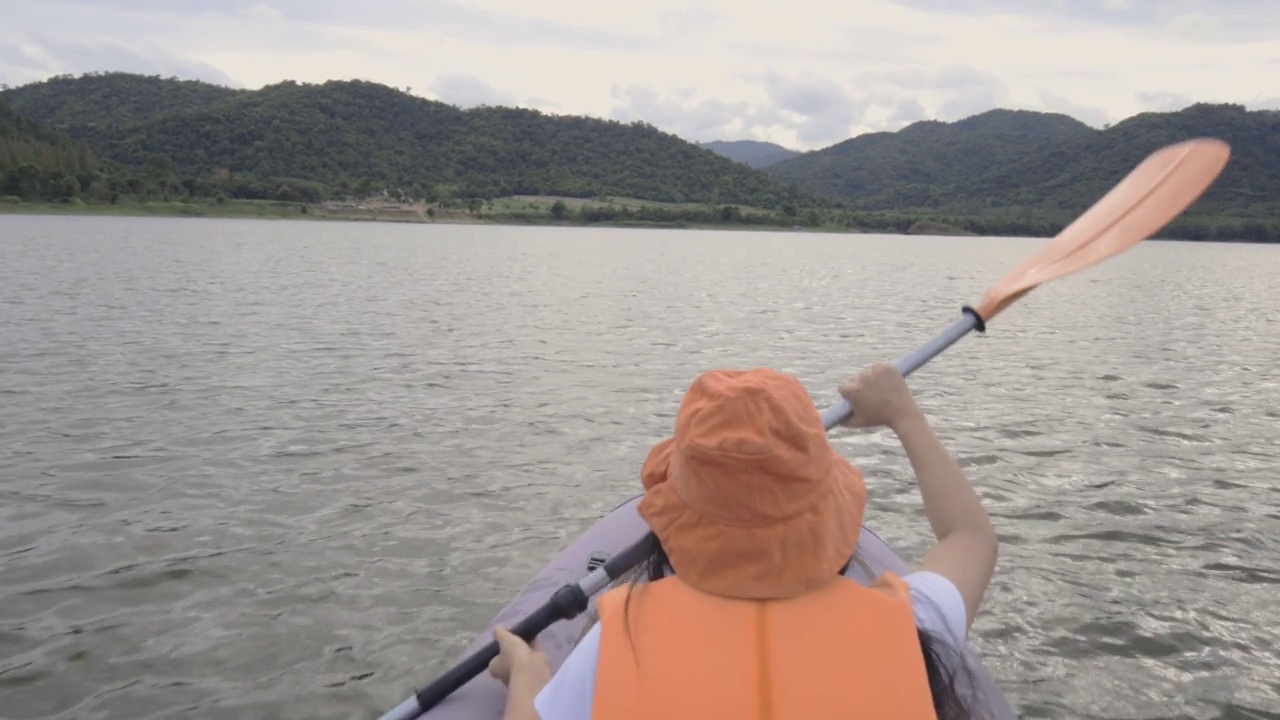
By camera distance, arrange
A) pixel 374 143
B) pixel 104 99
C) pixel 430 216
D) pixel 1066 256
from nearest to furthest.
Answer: pixel 1066 256 < pixel 430 216 < pixel 374 143 < pixel 104 99

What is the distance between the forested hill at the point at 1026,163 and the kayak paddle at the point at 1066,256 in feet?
219

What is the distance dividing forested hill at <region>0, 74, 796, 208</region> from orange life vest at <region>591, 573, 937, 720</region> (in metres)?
91.0

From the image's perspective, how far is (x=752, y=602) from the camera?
5.40 ft

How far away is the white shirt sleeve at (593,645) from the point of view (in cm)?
174

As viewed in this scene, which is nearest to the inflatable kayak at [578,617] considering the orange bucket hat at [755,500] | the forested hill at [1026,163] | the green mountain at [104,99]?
the orange bucket hat at [755,500]

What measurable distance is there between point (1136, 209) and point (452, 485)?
4.99 m

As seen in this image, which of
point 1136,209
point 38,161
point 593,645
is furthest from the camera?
point 38,161

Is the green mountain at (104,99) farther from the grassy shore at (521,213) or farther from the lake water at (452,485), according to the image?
the lake water at (452,485)

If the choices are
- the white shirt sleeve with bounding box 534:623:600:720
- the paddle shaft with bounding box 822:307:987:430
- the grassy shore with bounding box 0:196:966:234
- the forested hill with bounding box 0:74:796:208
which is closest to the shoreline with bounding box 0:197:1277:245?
the grassy shore with bounding box 0:196:966:234

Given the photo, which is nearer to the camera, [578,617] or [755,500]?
→ [755,500]

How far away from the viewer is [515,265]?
3231 centimetres

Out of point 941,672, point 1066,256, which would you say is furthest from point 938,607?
point 1066,256

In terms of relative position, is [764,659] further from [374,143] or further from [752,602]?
[374,143]

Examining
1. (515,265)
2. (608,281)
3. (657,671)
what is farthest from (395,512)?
(515,265)
